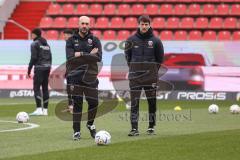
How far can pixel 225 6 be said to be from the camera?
115 ft

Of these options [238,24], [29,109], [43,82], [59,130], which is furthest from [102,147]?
[238,24]

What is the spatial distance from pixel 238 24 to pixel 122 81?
8.39 m

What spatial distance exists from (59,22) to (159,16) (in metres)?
5.11

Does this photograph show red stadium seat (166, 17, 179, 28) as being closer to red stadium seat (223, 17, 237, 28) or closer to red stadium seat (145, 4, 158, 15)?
red stadium seat (145, 4, 158, 15)

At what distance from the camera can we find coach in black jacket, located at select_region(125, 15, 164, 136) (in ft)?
46.9

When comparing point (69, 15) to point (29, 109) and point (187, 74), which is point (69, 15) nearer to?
point (187, 74)

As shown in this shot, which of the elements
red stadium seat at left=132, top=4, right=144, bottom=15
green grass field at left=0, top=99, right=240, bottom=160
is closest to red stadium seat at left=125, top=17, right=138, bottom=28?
red stadium seat at left=132, top=4, right=144, bottom=15

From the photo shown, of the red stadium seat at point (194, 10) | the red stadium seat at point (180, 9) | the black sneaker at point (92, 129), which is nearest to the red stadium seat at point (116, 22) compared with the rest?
the red stadium seat at point (180, 9)

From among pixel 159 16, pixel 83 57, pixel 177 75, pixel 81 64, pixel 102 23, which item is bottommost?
pixel 177 75

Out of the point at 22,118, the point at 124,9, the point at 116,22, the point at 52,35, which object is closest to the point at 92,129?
the point at 22,118

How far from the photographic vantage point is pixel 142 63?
47.2 ft

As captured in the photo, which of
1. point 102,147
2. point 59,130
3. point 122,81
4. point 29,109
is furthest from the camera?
point 122,81

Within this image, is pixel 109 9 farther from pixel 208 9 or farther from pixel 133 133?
pixel 133 133

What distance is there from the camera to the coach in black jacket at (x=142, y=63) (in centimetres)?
1430
